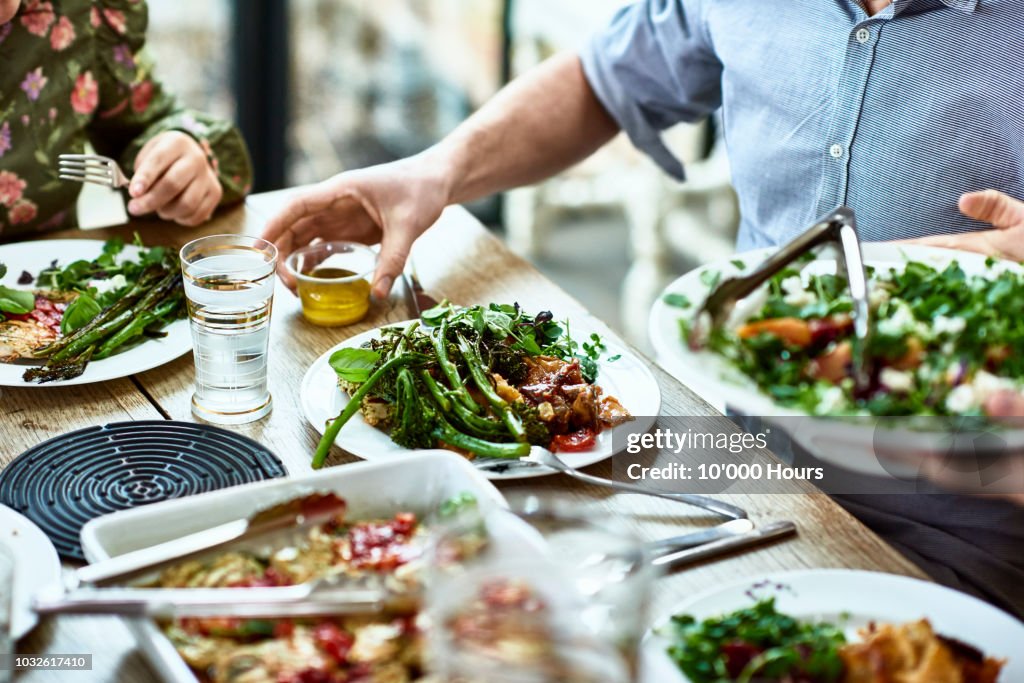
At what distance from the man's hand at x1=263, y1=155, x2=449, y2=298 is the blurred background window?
2.06 meters

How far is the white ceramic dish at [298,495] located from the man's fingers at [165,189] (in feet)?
3.16

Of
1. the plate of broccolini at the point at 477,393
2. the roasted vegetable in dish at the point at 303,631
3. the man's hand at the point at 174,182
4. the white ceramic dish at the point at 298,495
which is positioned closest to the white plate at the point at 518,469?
the plate of broccolini at the point at 477,393

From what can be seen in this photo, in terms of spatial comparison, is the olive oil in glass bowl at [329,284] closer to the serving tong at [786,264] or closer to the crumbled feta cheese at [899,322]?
the serving tong at [786,264]

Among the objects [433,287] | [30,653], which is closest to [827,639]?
[30,653]

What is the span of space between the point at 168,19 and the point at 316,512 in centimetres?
335

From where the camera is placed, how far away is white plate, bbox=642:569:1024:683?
1.02 meters

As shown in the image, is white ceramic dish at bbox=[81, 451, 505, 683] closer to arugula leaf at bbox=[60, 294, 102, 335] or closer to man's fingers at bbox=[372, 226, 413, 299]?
arugula leaf at bbox=[60, 294, 102, 335]

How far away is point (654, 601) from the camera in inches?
43.6

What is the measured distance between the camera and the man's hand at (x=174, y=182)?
1.91 meters

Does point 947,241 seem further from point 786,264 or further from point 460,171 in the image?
point 460,171

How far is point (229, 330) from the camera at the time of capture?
1354 mm

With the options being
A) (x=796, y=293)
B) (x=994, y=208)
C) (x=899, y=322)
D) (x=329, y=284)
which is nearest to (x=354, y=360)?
(x=329, y=284)

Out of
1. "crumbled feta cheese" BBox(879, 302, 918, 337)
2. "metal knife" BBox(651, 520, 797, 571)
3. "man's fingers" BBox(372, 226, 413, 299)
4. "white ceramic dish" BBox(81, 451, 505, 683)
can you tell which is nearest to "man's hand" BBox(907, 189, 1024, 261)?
"crumbled feta cheese" BBox(879, 302, 918, 337)

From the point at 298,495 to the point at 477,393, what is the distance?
37cm
